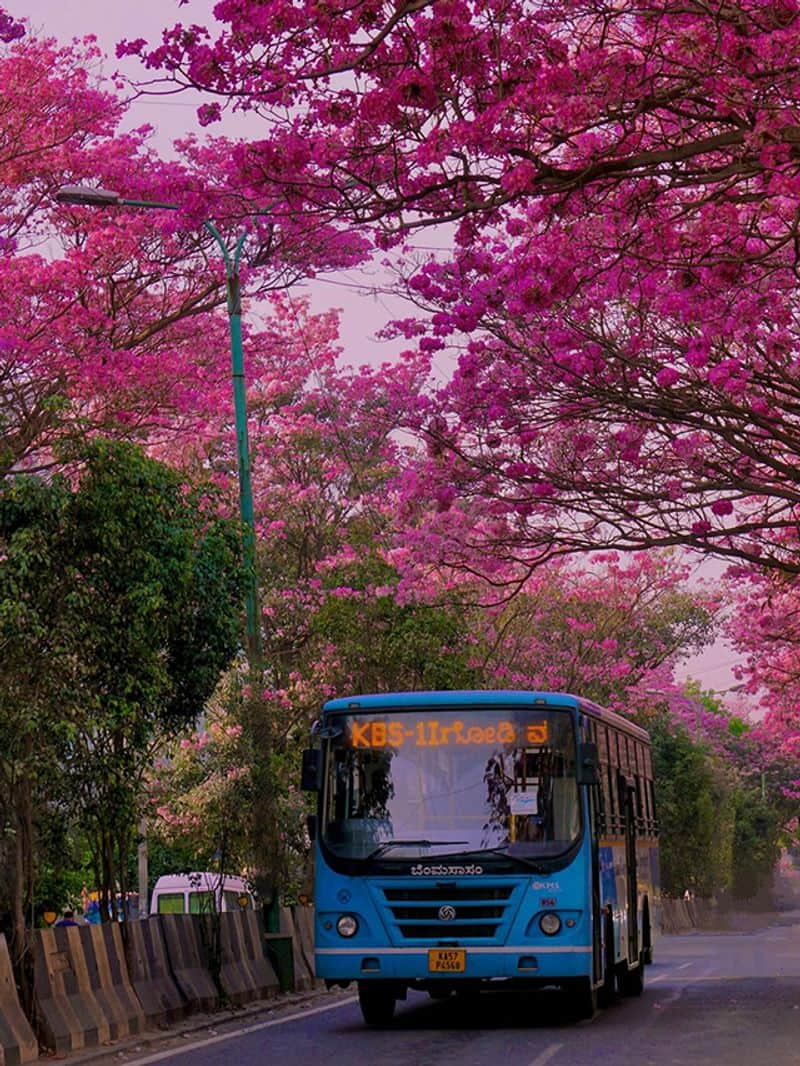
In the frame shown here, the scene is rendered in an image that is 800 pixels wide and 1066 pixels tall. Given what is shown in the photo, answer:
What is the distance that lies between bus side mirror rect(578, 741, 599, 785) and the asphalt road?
214cm

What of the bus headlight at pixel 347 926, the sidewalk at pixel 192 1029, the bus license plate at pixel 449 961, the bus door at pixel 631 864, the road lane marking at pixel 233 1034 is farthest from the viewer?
the bus door at pixel 631 864

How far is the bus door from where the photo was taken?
20609 millimetres

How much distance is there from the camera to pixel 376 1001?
17.6m

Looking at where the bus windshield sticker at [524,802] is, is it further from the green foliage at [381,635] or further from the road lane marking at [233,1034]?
the green foliage at [381,635]

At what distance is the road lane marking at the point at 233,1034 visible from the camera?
48.1 ft

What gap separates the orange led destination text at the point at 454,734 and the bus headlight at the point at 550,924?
155cm

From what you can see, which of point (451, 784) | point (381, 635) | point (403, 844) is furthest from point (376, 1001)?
point (381, 635)

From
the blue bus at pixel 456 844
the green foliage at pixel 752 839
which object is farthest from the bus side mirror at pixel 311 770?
the green foliage at pixel 752 839

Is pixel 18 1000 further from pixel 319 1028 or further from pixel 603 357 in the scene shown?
pixel 603 357

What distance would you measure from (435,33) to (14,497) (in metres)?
6.21

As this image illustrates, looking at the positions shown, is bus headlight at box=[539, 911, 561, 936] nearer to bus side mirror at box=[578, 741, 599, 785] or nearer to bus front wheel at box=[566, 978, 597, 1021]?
bus front wheel at box=[566, 978, 597, 1021]

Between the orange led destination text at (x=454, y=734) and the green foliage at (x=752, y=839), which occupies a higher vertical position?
the green foliage at (x=752, y=839)

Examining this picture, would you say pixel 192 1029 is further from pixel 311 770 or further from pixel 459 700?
pixel 459 700

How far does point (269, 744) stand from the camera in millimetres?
22359
